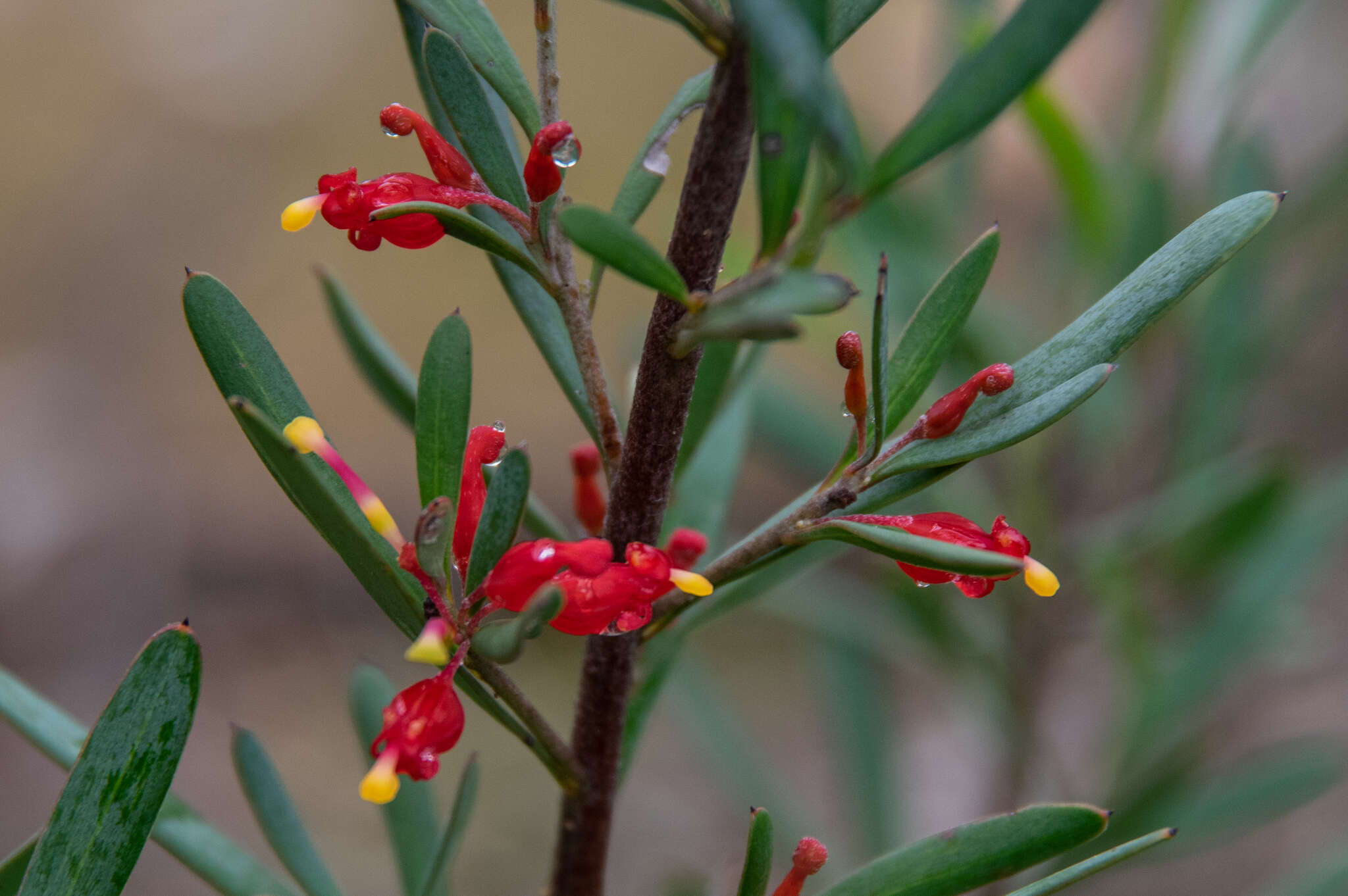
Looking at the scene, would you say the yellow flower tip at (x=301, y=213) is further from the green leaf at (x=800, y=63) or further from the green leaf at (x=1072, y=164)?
the green leaf at (x=1072, y=164)

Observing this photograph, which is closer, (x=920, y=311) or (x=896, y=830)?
(x=920, y=311)

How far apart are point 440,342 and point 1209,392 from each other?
898 mm

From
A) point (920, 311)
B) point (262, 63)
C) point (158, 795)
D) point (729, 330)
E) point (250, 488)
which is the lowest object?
point (158, 795)

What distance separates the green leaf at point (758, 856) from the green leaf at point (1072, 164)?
537 mm

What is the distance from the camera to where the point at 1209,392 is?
39.0 inches

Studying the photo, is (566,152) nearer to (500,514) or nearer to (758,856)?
(500,514)

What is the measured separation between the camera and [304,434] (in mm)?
321

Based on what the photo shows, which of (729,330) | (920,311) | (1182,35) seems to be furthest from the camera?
(1182,35)

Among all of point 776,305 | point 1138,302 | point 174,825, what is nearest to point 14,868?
point 174,825

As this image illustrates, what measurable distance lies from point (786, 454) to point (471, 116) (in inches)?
30.1

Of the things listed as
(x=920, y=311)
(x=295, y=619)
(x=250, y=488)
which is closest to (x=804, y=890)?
(x=920, y=311)

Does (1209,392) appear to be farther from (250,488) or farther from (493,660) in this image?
(250,488)

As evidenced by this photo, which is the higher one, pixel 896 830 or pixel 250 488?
pixel 250 488

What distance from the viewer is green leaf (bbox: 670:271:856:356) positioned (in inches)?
10.1
